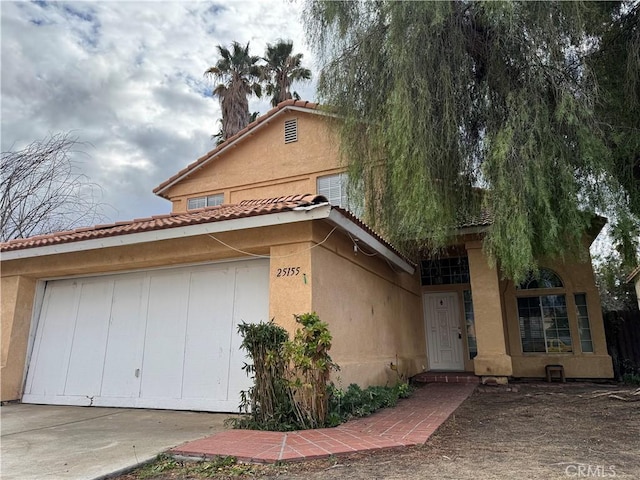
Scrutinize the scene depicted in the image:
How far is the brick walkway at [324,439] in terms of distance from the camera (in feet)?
14.2

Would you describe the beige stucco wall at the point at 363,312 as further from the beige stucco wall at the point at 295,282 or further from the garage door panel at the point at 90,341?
the garage door panel at the point at 90,341

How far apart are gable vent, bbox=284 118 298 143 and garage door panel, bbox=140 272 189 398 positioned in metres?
7.47

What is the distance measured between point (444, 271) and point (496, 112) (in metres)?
6.65

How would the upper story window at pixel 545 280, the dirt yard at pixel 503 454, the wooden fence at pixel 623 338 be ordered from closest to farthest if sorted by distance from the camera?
1. the dirt yard at pixel 503 454
2. the wooden fence at pixel 623 338
3. the upper story window at pixel 545 280

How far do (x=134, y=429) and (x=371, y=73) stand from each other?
7195 mm

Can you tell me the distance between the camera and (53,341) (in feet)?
28.4

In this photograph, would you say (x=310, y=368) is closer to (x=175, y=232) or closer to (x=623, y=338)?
(x=175, y=232)

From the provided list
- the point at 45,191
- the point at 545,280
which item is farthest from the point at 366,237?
the point at 45,191

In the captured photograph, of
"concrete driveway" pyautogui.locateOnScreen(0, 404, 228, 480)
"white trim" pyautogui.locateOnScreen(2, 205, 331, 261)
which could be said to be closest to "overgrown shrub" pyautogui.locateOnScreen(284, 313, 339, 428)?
"concrete driveway" pyautogui.locateOnScreen(0, 404, 228, 480)

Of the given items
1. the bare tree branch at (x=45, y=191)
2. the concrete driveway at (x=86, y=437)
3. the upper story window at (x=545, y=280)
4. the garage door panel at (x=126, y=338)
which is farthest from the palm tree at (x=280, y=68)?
the concrete driveway at (x=86, y=437)

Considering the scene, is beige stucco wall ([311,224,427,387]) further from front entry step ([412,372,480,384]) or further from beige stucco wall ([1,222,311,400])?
beige stucco wall ([1,222,311,400])

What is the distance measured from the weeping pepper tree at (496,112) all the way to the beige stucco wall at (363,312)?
147 centimetres

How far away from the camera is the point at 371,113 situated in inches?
310

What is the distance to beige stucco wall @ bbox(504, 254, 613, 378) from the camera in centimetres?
1108
